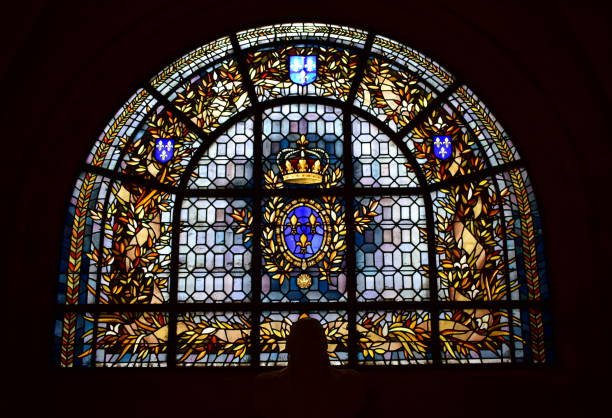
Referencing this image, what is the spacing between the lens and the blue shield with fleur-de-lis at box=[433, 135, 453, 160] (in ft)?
19.2

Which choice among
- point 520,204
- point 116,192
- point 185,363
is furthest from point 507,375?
point 116,192

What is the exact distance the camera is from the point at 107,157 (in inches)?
229

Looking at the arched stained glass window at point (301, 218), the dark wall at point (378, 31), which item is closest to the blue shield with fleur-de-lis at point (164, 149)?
the arched stained glass window at point (301, 218)

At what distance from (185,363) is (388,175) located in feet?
6.85

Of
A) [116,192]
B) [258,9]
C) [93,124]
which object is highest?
[258,9]

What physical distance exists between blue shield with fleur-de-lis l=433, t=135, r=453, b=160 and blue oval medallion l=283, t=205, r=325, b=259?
42.0 inches

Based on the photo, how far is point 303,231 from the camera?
18.8 feet

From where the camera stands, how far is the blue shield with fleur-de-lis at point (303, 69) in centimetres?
606

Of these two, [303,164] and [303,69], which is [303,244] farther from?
[303,69]

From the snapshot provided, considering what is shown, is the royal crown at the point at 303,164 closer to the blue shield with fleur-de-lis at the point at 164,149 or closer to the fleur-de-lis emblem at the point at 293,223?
the fleur-de-lis emblem at the point at 293,223

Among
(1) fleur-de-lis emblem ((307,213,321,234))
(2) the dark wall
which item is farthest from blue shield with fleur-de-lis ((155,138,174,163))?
(1) fleur-de-lis emblem ((307,213,321,234))

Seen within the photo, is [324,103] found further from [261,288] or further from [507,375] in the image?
[507,375]

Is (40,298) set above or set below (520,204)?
below

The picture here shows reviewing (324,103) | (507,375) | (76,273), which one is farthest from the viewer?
(324,103)
